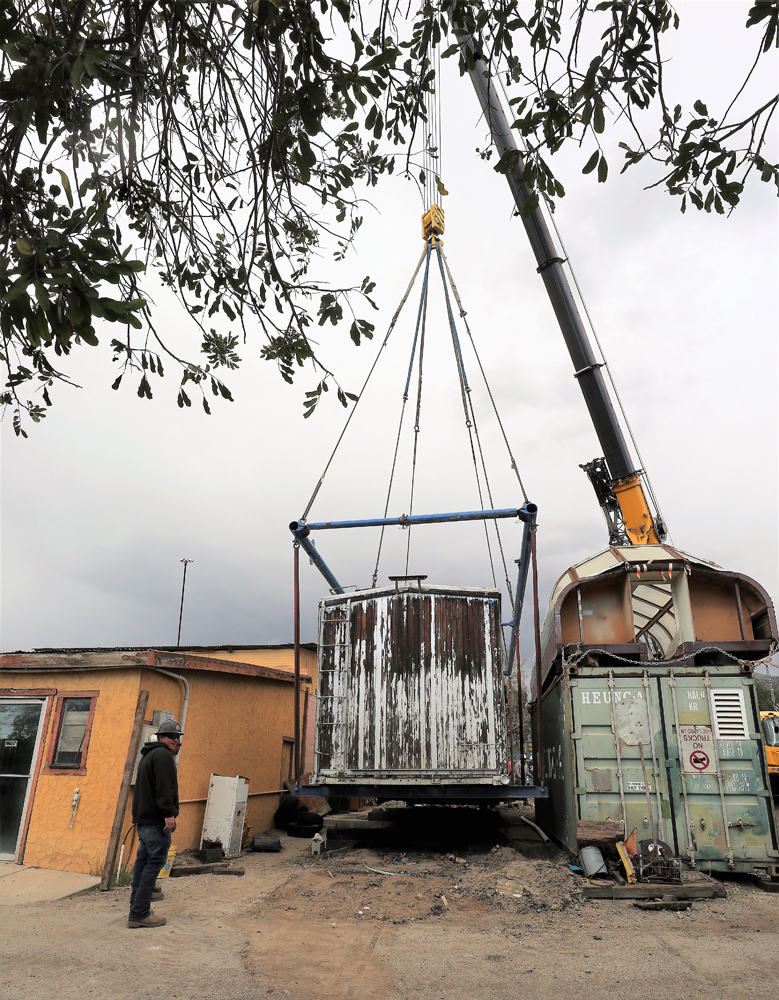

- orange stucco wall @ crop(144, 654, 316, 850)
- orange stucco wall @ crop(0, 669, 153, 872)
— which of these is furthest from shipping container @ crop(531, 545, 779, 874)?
orange stucco wall @ crop(0, 669, 153, 872)

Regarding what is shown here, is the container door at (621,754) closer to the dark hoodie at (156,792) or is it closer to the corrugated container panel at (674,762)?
the corrugated container panel at (674,762)

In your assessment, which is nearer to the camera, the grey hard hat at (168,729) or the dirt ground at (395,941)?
the dirt ground at (395,941)

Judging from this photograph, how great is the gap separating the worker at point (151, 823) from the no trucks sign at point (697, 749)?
6035mm

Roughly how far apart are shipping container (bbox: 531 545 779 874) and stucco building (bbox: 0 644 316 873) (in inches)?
215

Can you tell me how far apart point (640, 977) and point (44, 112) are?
691 cm

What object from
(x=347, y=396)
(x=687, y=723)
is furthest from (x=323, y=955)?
(x=687, y=723)

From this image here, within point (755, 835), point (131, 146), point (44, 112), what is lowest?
point (755, 835)

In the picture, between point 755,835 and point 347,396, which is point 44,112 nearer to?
point 347,396

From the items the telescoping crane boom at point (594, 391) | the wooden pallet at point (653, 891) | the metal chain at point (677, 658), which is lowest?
the wooden pallet at point (653, 891)

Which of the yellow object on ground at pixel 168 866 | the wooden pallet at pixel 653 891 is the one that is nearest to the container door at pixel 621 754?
the wooden pallet at pixel 653 891

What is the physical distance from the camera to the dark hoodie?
6422mm

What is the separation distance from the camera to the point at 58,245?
3.01 meters

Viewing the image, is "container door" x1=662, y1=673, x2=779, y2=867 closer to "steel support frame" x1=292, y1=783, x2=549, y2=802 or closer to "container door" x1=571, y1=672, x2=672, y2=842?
"container door" x1=571, y1=672, x2=672, y2=842

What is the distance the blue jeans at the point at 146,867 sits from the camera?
20.6 ft
